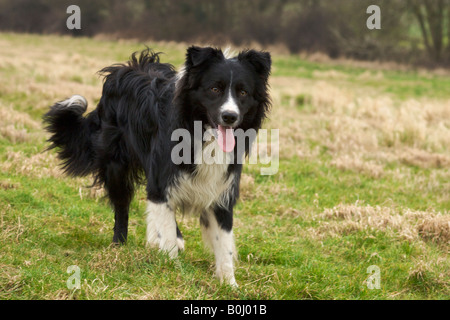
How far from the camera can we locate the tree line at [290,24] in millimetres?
29859

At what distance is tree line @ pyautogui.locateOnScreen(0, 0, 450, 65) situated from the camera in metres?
29.9

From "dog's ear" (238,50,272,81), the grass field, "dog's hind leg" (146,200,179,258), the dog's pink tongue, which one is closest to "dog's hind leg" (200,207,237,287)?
the grass field

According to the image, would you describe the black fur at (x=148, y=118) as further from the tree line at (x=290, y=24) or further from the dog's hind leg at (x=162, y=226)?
the tree line at (x=290, y=24)

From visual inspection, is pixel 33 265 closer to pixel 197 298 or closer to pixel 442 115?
pixel 197 298

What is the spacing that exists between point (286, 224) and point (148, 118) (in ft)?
7.46

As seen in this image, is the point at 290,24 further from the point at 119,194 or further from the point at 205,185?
the point at 205,185

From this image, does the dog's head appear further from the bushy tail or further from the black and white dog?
the bushy tail

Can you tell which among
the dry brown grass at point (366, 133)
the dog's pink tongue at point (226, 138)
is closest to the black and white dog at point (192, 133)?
the dog's pink tongue at point (226, 138)

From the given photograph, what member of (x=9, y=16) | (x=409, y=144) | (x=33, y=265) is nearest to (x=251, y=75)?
(x=33, y=265)

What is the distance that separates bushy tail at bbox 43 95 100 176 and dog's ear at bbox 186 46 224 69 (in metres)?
1.54

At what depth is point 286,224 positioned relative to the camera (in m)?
6.02

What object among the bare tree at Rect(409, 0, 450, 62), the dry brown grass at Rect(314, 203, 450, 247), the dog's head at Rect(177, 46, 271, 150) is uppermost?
the bare tree at Rect(409, 0, 450, 62)

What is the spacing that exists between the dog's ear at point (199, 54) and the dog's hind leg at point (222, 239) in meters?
1.23
